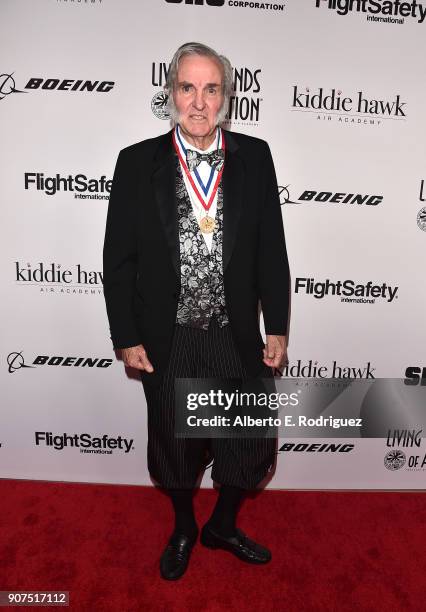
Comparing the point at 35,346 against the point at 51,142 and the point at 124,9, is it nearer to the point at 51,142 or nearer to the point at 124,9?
the point at 51,142

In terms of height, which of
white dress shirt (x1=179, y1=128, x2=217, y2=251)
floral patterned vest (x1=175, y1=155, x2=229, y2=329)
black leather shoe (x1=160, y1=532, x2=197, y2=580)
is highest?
white dress shirt (x1=179, y1=128, x2=217, y2=251)

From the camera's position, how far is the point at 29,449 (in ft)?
9.04

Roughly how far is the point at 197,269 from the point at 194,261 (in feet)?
0.11

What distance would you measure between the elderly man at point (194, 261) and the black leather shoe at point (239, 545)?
191mm

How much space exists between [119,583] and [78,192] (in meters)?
1.80

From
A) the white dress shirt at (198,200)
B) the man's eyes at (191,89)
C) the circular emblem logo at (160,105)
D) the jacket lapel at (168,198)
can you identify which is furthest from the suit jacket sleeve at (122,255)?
the circular emblem logo at (160,105)

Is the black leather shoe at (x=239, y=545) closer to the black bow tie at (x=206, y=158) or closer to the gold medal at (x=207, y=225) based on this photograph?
the gold medal at (x=207, y=225)

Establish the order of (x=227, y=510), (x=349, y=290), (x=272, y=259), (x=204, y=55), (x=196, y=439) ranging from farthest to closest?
(x=349, y=290) < (x=227, y=510) < (x=196, y=439) < (x=272, y=259) < (x=204, y=55)

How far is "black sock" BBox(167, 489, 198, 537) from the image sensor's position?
7.25 feet

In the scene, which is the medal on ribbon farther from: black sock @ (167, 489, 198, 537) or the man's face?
black sock @ (167, 489, 198, 537)

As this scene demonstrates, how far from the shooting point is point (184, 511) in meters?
2.25

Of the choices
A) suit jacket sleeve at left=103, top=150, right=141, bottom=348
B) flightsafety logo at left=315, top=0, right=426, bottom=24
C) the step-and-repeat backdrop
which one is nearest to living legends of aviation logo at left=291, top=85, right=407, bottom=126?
the step-and-repeat backdrop

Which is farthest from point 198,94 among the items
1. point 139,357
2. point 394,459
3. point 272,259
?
point 394,459

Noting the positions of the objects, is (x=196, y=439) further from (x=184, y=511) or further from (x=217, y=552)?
(x=217, y=552)
